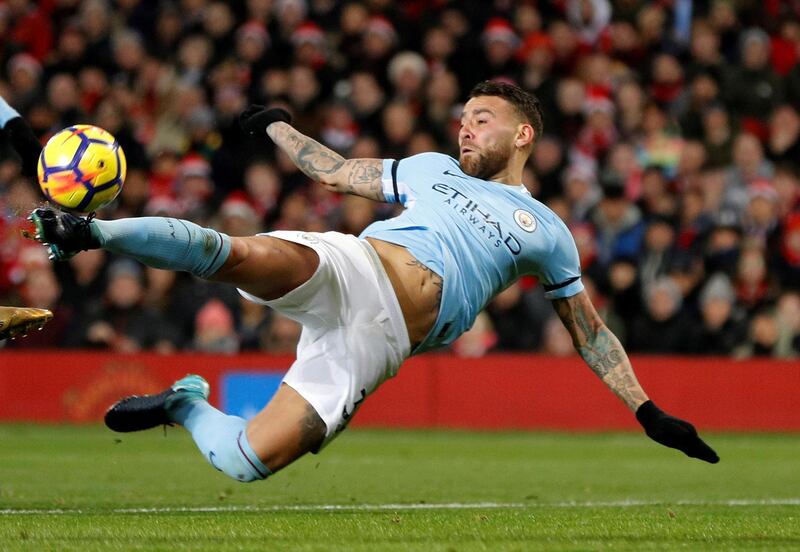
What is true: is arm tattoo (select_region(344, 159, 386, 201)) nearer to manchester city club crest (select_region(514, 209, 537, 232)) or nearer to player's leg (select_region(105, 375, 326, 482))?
manchester city club crest (select_region(514, 209, 537, 232))

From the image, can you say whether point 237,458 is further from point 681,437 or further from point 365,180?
point 681,437

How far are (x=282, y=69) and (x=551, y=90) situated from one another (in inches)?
126

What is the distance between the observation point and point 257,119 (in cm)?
691

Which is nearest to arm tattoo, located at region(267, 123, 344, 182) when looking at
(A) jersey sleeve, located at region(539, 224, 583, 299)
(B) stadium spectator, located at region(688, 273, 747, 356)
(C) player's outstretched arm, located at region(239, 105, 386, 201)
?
(C) player's outstretched arm, located at region(239, 105, 386, 201)

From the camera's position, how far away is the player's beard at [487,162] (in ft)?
22.4

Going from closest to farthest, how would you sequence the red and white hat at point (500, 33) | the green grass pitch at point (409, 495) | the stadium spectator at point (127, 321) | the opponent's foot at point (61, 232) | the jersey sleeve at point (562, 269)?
the opponent's foot at point (61, 232)
the green grass pitch at point (409, 495)
the jersey sleeve at point (562, 269)
the stadium spectator at point (127, 321)
the red and white hat at point (500, 33)

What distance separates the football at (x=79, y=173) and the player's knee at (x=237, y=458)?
1.21 metres

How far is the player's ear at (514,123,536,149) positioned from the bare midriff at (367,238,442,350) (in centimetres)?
89

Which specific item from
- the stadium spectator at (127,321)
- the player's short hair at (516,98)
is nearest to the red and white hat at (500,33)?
the stadium spectator at (127,321)

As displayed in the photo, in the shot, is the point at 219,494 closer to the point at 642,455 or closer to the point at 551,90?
the point at 642,455

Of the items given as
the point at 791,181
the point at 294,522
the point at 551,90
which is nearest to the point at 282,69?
the point at 551,90

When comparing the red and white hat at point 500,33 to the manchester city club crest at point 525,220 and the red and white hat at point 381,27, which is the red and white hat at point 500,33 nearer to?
the red and white hat at point 381,27

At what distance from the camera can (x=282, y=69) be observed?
1633cm

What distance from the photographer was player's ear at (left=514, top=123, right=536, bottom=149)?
22.7 feet
